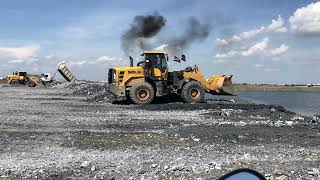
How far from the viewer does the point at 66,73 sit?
6488 cm

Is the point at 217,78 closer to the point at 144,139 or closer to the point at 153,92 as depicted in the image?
the point at 153,92

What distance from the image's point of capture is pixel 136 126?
16.5 metres

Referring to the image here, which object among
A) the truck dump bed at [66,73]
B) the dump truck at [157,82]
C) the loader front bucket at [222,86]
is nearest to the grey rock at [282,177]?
the dump truck at [157,82]

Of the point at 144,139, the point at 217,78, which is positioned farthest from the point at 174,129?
the point at 217,78

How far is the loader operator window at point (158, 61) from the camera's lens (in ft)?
84.7

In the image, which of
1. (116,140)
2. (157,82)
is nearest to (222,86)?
(157,82)

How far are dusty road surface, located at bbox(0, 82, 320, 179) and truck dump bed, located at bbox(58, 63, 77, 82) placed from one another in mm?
43049

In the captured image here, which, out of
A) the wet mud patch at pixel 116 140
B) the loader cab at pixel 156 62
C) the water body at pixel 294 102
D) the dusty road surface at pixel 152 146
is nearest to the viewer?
the dusty road surface at pixel 152 146

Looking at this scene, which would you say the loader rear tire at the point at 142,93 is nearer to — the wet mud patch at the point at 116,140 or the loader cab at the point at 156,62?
the loader cab at the point at 156,62

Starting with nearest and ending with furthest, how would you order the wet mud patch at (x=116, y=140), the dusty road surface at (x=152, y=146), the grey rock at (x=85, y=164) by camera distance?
the dusty road surface at (x=152, y=146), the grey rock at (x=85, y=164), the wet mud patch at (x=116, y=140)

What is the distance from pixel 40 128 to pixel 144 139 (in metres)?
4.32

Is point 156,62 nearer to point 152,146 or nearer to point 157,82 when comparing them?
point 157,82

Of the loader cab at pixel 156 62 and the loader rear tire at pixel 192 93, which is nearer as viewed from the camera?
the loader cab at pixel 156 62

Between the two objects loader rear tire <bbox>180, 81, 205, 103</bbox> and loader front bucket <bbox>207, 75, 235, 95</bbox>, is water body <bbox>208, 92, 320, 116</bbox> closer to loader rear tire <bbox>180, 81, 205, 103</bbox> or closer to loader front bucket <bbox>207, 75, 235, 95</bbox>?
loader front bucket <bbox>207, 75, 235, 95</bbox>
